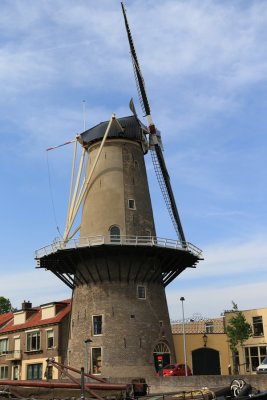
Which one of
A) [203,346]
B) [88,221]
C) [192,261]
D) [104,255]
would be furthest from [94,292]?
[203,346]

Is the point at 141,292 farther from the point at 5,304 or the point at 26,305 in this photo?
the point at 5,304

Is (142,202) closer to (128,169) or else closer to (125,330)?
(128,169)

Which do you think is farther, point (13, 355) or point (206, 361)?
point (13, 355)

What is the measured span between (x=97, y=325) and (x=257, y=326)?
39.8 ft

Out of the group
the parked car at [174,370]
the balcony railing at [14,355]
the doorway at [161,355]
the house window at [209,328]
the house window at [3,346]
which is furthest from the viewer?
the house window at [3,346]

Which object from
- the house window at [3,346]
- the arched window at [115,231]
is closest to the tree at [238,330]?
the arched window at [115,231]

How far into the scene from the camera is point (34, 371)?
45.2 meters

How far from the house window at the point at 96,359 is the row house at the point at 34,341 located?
6.23 metres

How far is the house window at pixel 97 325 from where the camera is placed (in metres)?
36.8

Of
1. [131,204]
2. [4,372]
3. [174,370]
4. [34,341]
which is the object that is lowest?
[174,370]

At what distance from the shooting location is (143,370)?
35750mm

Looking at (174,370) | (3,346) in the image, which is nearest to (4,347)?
(3,346)

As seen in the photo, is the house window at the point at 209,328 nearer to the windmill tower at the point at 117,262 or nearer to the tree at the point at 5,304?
the windmill tower at the point at 117,262

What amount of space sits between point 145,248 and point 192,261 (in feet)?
16.6
